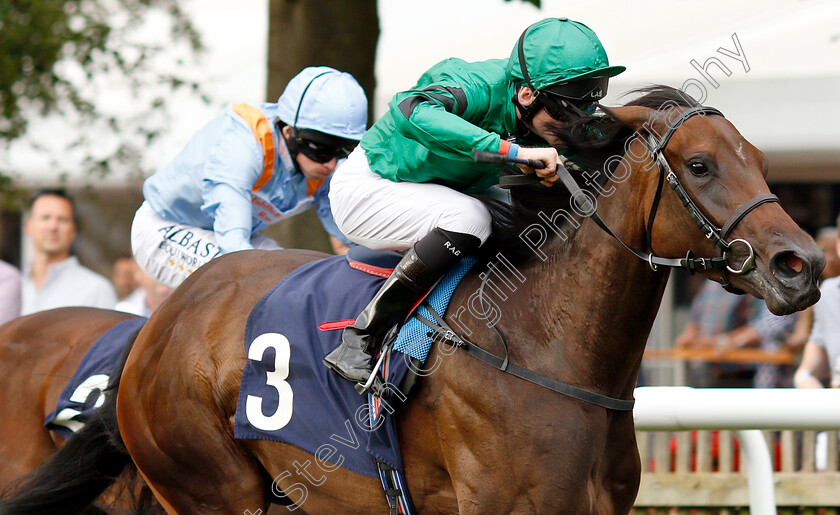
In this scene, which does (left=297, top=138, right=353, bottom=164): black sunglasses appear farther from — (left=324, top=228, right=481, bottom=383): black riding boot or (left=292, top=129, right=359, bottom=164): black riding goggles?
(left=324, top=228, right=481, bottom=383): black riding boot

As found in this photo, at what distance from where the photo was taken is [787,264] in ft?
7.97

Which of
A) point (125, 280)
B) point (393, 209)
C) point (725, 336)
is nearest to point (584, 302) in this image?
point (393, 209)

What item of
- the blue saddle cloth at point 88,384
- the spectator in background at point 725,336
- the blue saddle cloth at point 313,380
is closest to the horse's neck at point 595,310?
the blue saddle cloth at point 313,380

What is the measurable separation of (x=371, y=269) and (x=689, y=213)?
3.66ft

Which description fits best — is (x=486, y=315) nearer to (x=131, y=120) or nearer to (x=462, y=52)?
(x=462, y=52)

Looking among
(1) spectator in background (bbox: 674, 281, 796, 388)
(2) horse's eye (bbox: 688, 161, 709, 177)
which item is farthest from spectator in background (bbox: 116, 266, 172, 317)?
(1) spectator in background (bbox: 674, 281, 796, 388)

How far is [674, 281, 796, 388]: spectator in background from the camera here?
324 inches

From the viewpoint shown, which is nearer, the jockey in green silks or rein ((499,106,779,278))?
rein ((499,106,779,278))

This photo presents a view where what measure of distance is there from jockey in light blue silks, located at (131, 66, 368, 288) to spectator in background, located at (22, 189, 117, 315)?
1627mm

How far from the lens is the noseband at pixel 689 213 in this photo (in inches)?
99.0

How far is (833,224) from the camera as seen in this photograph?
29.2ft

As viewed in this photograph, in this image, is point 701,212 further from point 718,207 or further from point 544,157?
point 544,157

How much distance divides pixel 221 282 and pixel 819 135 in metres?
5.75

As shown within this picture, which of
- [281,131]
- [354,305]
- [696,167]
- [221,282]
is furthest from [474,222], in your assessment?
[281,131]
